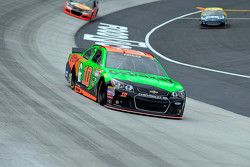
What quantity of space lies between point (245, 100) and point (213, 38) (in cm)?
2143

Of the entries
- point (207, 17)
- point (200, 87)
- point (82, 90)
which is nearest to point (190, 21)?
point (207, 17)

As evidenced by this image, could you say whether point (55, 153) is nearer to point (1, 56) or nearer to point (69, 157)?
point (69, 157)

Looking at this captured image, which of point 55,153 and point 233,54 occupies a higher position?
point 55,153

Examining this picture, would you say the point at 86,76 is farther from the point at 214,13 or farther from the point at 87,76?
the point at 214,13

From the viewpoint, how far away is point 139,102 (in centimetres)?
1463

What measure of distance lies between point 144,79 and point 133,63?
110 centimetres

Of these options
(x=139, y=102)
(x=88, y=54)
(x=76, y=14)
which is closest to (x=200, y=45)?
(x=76, y=14)

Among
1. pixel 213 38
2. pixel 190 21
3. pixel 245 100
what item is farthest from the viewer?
pixel 190 21

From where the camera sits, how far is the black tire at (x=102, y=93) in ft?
48.9

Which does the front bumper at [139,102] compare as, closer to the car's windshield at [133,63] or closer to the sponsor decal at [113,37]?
the car's windshield at [133,63]

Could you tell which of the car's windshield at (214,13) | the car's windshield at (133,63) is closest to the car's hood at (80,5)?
the car's windshield at (214,13)

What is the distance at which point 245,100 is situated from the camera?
21438mm

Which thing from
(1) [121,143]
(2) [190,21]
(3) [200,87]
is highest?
(1) [121,143]

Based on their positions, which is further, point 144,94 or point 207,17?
point 207,17
